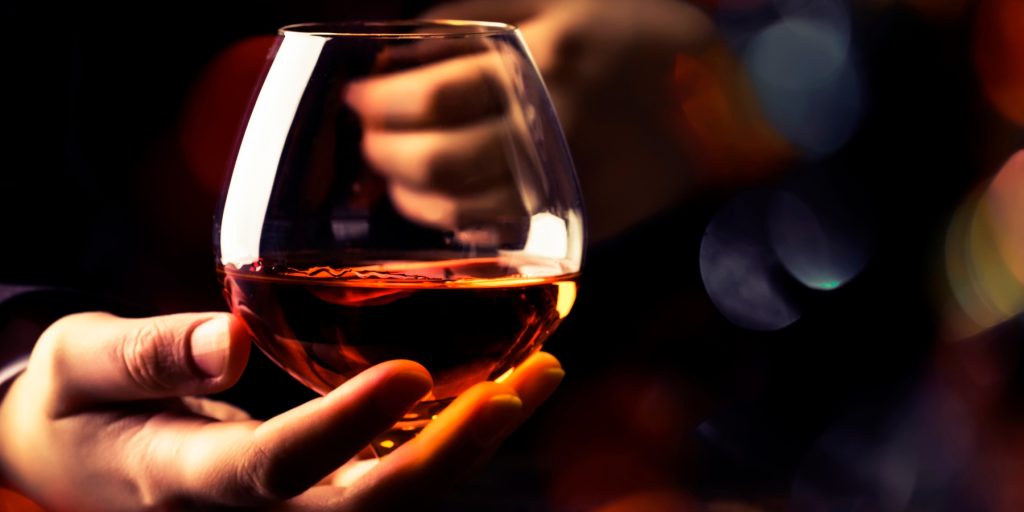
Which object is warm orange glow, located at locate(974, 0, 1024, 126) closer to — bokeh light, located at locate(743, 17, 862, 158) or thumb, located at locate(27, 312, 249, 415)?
bokeh light, located at locate(743, 17, 862, 158)

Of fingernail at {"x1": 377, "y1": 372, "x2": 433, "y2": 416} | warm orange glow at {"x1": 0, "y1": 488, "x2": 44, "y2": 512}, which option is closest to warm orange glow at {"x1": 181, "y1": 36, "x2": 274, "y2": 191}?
warm orange glow at {"x1": 0, "y1": 488, "x2": 44, "y2": 512}

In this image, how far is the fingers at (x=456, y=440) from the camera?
2.39 feet

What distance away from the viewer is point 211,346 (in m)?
0.77

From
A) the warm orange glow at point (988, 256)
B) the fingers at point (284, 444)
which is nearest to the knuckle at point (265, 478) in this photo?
the fingers at point (284, 444)

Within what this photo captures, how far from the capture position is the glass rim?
0.66 metres

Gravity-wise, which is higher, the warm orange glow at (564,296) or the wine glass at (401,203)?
the wine glass at (401,203)

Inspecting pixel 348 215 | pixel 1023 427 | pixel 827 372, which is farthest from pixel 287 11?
pixel 1023 427

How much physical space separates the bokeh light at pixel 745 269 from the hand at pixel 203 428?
1165 millimetres

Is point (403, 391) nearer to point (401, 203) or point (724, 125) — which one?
point (401, 203)

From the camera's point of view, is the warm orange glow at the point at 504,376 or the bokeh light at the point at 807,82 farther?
the bokeh light at the point at 807,82

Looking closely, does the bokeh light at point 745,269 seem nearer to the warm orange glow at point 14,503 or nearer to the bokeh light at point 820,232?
the bokeh light at point 820,232

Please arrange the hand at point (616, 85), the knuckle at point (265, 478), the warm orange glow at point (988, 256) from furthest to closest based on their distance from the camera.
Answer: the warm orange glow at point (988, 256)
the hand at point (616, 85)
the knuckle at point (265, 478)

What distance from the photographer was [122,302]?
46.3 inches

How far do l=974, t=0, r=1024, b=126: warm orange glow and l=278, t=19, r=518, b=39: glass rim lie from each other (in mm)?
1464
